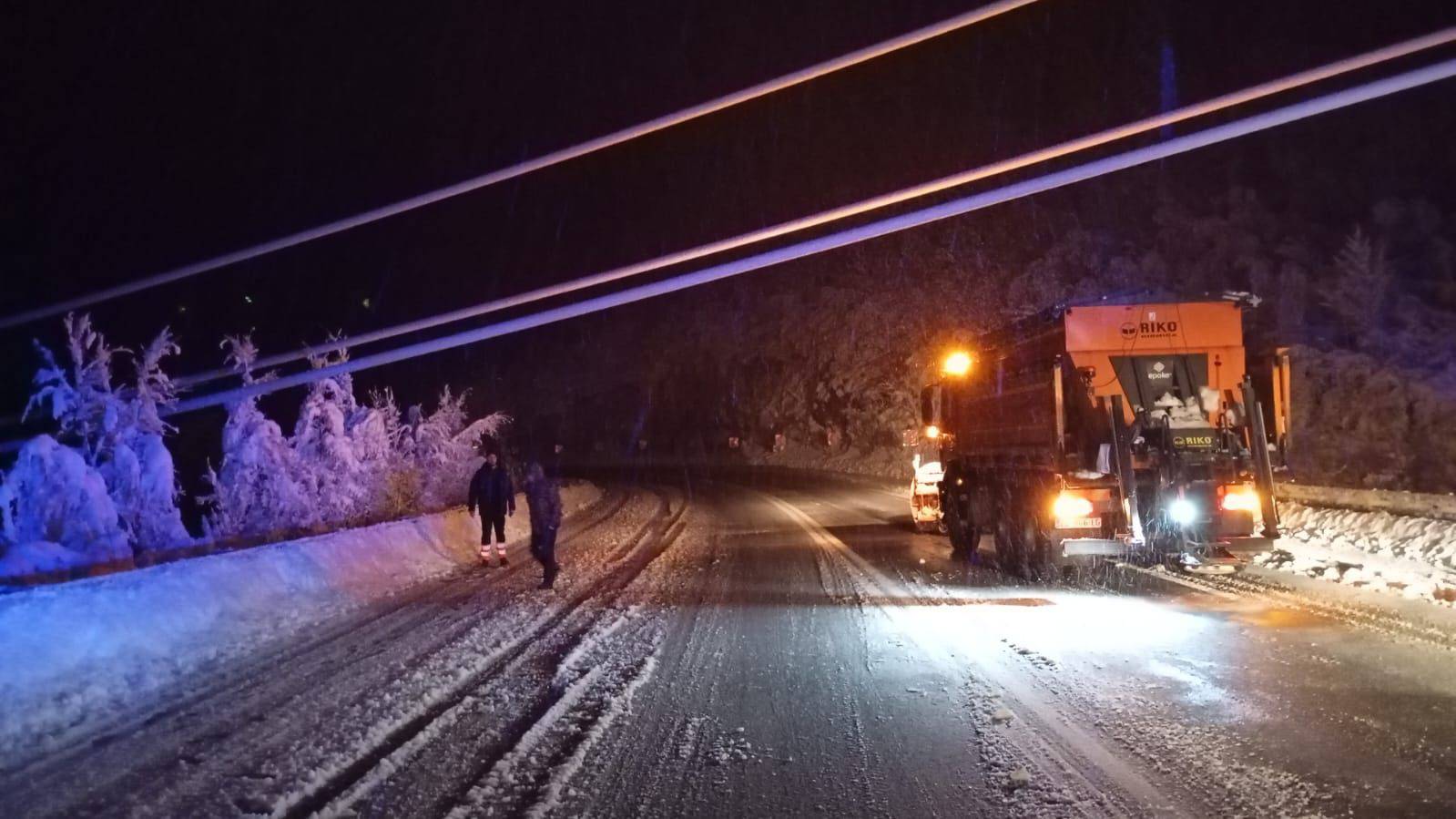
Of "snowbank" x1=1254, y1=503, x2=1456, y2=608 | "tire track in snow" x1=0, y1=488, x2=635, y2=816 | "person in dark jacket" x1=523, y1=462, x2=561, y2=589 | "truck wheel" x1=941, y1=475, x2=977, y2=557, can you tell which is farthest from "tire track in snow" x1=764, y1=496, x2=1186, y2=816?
"truck wheel" x1=941, y1=475, x2=977, y2=557

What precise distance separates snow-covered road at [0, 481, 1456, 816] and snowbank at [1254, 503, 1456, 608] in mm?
1060

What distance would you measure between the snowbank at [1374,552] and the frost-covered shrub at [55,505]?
17.3 m

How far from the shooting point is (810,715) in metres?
7.57

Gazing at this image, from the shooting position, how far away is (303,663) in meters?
9.64

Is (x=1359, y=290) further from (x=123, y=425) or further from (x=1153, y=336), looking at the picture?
(x=123, y=425)

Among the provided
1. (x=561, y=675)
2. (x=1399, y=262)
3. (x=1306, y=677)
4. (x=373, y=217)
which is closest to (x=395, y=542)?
(x=373, y=217)

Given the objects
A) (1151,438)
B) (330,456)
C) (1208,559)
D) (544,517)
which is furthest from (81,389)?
(1208,559)

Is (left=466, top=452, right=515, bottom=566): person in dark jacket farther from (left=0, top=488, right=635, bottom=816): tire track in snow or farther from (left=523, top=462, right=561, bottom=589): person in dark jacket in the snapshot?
(left=0, top=488, right=635, bottom=816): tire track in snow

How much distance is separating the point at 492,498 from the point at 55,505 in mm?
7111

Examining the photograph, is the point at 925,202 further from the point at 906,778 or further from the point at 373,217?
the point at 906,778

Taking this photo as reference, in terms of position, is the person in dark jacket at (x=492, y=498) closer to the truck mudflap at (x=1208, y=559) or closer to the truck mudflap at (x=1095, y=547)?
the truck mudflap at (x=1095, y=547)

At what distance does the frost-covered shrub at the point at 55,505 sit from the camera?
56.3 ft

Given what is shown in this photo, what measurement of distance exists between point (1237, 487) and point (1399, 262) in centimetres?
3749

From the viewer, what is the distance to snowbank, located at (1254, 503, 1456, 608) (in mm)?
12172
